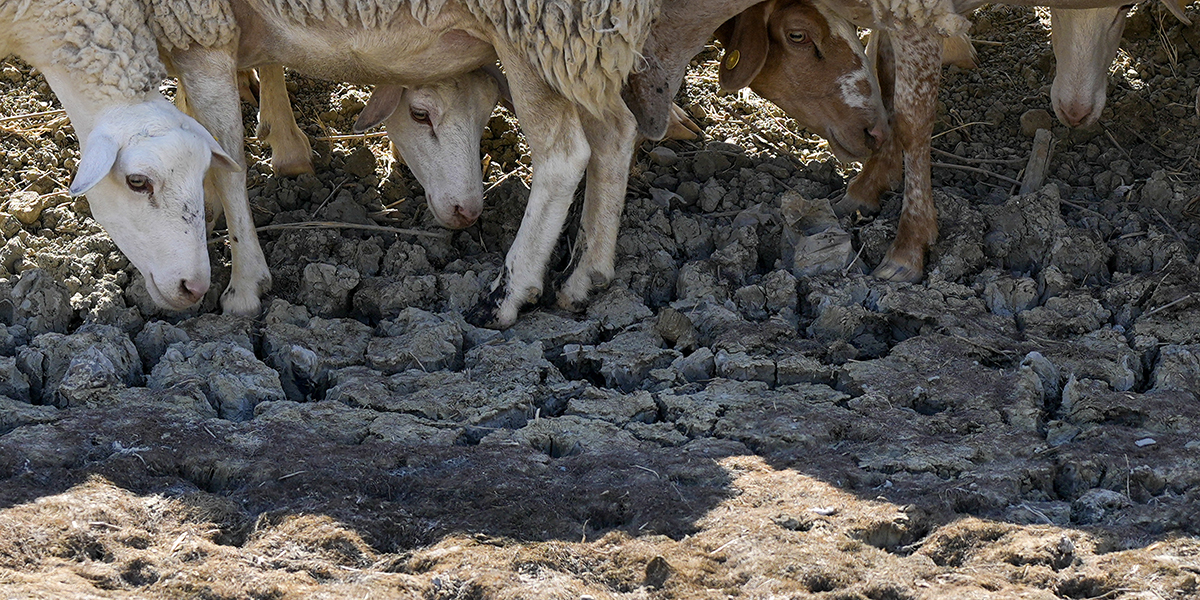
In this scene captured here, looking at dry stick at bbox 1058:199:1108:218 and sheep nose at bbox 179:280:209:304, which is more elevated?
dry stick at bbox 1058:199:1108:218

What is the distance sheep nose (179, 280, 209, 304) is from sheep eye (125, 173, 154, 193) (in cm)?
36

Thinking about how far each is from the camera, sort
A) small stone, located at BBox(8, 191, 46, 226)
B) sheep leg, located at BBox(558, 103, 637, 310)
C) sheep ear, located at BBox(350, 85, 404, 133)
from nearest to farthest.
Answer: sheep leg, located at BBox(558, 103, 637, 310), small stone, located at BBox(8, 191, 46, 226), sheep ear, located at BBox(350, 85, 404, 133)

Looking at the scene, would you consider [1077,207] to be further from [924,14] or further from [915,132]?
[924,14]

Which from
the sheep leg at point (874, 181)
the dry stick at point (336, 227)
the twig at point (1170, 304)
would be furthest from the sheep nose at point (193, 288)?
the twig at point (1170, 304)

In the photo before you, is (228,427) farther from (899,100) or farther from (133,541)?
(899,100)

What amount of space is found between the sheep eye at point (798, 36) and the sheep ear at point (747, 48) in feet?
0.34

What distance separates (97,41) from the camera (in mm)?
4777

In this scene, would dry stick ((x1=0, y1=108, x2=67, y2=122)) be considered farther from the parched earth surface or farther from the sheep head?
the sheep head

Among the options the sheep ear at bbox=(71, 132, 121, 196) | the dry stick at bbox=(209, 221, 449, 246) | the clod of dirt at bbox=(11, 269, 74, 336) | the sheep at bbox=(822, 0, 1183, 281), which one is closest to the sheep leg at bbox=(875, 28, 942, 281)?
the sheep at bbox=(822, 0, 1183, 281)

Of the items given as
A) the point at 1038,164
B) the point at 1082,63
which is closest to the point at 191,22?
the point at 1038,164

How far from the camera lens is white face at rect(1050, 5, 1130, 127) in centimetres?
609

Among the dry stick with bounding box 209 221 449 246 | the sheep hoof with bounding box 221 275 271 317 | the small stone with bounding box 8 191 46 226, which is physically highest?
the dry stick with bounding box 209 221 449 246

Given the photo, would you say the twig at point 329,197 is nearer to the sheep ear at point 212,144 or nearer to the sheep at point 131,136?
the sheep ear at point 212,144

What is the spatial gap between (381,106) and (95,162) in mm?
1436
